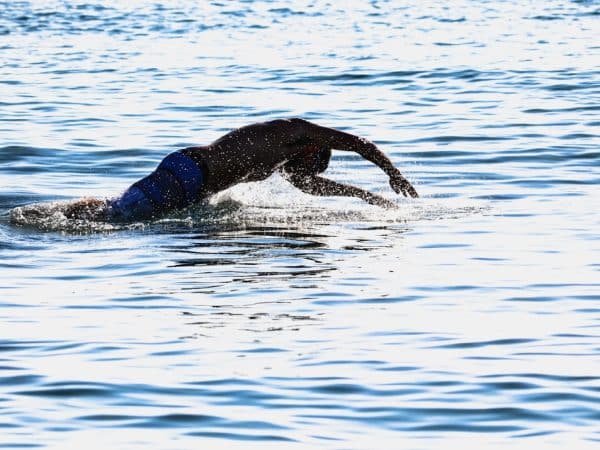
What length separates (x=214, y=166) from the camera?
12.6 metres

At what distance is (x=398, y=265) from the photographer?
36.1ft

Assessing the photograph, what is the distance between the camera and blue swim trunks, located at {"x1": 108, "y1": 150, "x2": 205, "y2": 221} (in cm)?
1262

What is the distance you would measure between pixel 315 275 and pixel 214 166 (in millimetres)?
2259

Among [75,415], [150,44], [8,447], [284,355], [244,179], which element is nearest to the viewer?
[8,447]

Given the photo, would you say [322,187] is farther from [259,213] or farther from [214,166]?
[214,166]

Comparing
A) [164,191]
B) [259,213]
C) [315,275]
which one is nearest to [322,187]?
[259,213]

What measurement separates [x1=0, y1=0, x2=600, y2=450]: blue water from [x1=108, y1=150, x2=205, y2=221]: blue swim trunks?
172 mm

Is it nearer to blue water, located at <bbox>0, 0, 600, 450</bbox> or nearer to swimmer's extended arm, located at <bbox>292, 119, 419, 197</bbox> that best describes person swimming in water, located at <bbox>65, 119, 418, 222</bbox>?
swimmer's extended arm, located at <bbox>292, 119, 419, 197</bbox>

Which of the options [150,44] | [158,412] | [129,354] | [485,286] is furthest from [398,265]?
[150,44]

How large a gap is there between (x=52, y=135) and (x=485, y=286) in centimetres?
928

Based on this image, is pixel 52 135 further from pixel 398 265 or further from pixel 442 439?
pixel 442 439

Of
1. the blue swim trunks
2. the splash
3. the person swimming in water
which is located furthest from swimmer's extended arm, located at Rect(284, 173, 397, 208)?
the blue swim trunks

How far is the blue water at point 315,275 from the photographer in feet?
24.2

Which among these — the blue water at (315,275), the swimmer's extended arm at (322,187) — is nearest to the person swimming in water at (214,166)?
the blue water at (315,275)
